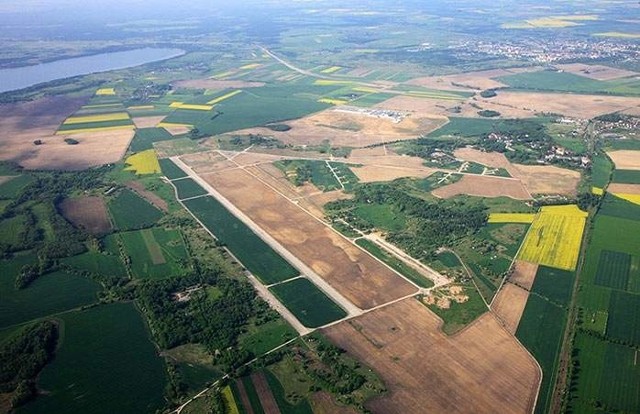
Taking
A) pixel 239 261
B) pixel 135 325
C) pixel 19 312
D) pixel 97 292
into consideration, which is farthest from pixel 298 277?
pixel 19 312

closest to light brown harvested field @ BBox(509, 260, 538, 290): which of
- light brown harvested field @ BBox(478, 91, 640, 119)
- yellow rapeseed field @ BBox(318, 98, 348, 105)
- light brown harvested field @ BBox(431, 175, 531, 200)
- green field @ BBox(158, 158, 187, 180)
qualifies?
light brown harvested field @ BBox(431, 175, 531, 200)

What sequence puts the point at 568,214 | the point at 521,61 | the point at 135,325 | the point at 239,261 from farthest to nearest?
1. the point at 521,61
2. the point at 568,214
3. the point at 239,261
4. the point at 135,325

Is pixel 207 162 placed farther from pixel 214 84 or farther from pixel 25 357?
pixel 214 84

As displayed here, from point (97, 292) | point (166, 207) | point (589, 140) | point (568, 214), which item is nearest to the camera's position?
point (97, 292)

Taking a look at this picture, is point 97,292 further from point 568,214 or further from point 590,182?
point 590,182

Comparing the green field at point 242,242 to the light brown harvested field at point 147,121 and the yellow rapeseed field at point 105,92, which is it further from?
the yellow rapeseed field at point 105,92
